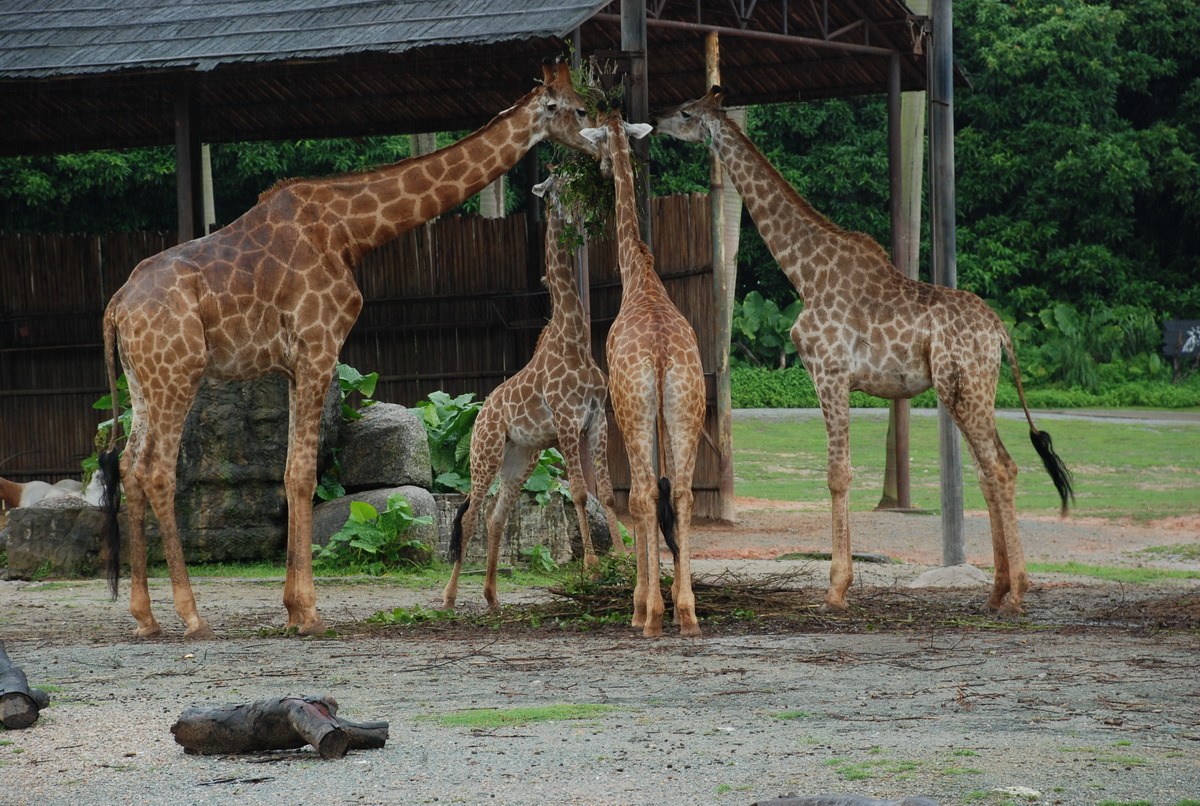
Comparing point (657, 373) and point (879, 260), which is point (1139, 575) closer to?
point (879, 260)

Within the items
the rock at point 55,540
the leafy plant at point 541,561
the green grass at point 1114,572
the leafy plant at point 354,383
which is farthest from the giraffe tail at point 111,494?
the green grass at point 1114,572

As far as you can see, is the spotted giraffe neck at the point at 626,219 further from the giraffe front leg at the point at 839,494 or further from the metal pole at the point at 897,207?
the metal pole at the point at 897,207

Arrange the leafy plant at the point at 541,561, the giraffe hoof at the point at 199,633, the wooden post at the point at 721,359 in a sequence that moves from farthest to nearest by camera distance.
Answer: the wooden post at the point at 721,359
the leafy plant at the point at 541,561
the giraffe hoof at the point at 199,633

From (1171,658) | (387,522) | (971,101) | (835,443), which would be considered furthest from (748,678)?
(971,101)

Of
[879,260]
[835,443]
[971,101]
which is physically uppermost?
[971,101]

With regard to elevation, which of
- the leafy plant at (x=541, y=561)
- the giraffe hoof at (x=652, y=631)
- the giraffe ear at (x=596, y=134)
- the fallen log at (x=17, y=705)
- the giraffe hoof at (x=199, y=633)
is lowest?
the leafy plant at (x=541, y=561)

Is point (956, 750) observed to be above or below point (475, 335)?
below

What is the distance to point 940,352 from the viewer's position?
8203 mm

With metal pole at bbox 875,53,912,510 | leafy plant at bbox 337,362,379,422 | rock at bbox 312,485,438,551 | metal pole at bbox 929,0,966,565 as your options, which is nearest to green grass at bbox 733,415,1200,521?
metal pole at bbox 875,53,912,510

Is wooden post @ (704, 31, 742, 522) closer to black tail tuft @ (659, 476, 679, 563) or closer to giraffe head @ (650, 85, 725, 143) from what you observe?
giraffe head @ (650, 85, 725, 143)

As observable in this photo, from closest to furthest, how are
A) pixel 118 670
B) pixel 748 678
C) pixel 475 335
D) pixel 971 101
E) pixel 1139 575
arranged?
pixel 748 678, pixel 118 670, pixel 1139 575, pixel 475 335, pixel 971 101

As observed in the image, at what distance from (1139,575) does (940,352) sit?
3754 mm

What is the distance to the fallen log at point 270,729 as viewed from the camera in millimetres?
4617

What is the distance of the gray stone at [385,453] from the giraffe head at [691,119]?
14.1 feet
